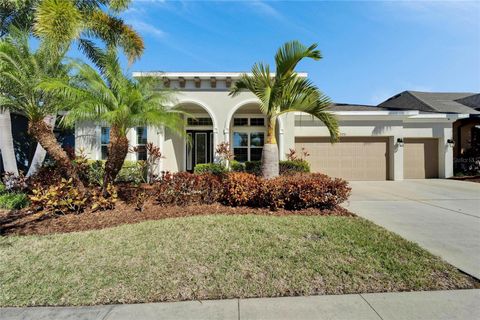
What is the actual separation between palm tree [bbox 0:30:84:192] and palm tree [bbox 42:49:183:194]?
0.76 meters

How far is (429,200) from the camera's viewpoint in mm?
9031

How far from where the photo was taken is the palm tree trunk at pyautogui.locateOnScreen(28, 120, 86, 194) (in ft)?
24.0

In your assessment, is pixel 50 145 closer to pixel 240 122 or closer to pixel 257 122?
pixel 240 122

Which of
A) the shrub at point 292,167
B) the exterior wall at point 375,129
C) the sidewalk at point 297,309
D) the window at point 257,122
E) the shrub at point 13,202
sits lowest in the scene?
the sidewalk at point 297,309

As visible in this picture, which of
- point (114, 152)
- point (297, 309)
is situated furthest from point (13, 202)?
point (297, 309)

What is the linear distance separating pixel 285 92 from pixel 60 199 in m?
6.26

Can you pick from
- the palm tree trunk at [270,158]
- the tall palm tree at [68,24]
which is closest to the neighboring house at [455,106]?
the palm tree trunk at [270,158]

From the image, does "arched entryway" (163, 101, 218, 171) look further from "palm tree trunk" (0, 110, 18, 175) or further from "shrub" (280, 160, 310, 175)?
"palm tree trunk" (0, 110, 18, 175)

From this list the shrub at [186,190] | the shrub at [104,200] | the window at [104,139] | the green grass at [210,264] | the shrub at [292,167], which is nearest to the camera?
the green grass at [210,264]

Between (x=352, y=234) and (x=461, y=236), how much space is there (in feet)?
7.45

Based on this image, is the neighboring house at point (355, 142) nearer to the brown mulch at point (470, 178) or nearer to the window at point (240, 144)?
the window at point (240, 144)

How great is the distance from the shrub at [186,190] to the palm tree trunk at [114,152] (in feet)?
4.29

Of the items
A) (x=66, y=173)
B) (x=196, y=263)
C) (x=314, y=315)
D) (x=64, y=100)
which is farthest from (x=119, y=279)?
(x=64, y=100)

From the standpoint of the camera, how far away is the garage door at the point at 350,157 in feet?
49.3
